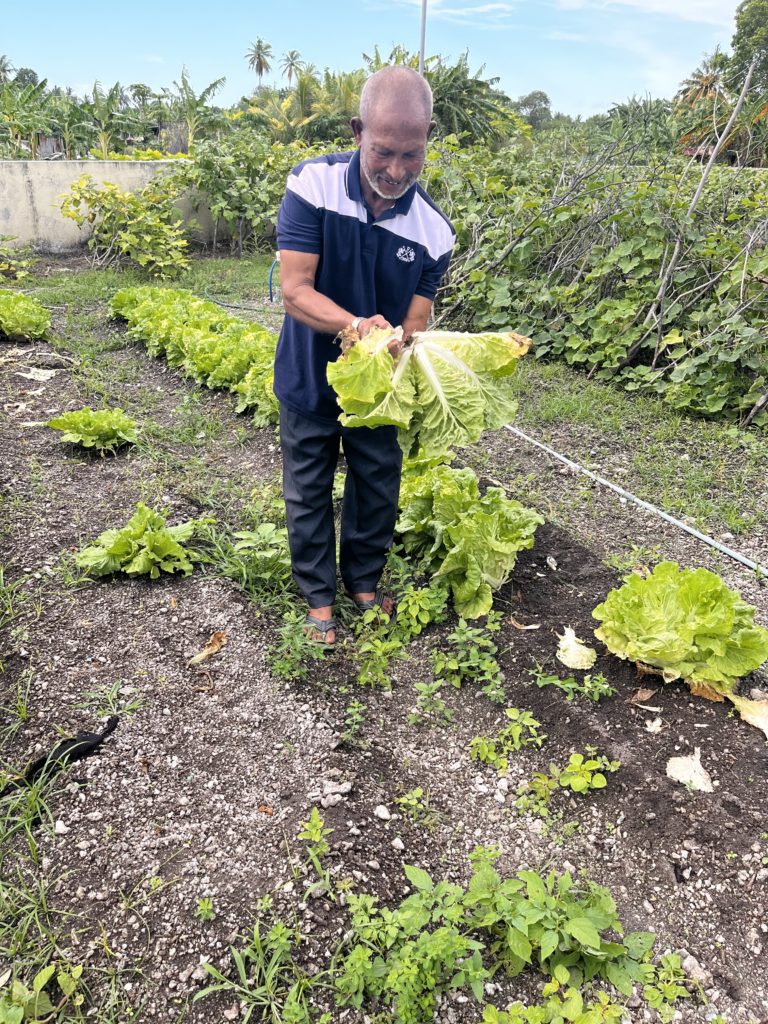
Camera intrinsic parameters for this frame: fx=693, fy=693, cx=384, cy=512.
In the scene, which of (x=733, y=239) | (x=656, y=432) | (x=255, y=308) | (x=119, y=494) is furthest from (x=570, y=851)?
(x=255, y=308)

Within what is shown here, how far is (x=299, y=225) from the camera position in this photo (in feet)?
7.86

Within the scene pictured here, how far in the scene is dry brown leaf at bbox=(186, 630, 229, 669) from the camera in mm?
2977

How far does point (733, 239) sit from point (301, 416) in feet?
17.2

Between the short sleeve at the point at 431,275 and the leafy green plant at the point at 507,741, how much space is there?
1.70 m

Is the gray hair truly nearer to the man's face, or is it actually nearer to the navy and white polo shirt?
the man's face

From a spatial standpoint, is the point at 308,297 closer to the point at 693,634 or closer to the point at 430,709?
the point at 430,709

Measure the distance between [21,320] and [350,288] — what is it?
5.77 m

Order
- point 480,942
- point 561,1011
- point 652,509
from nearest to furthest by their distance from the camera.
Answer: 1. point 561,1011
2. point 480,942
3. point 652,509

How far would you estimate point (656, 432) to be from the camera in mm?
5555

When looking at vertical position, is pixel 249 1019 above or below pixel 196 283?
below

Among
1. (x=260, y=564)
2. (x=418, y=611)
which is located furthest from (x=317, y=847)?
(x=260, y=564)

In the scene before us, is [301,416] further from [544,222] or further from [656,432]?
[544,222]

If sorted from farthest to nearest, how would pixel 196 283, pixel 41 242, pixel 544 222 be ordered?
1. pixel 41 242
2. pixel 196 283
3. pixel 544 222

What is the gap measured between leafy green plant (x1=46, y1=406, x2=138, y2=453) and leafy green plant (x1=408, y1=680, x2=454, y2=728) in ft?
9.75
